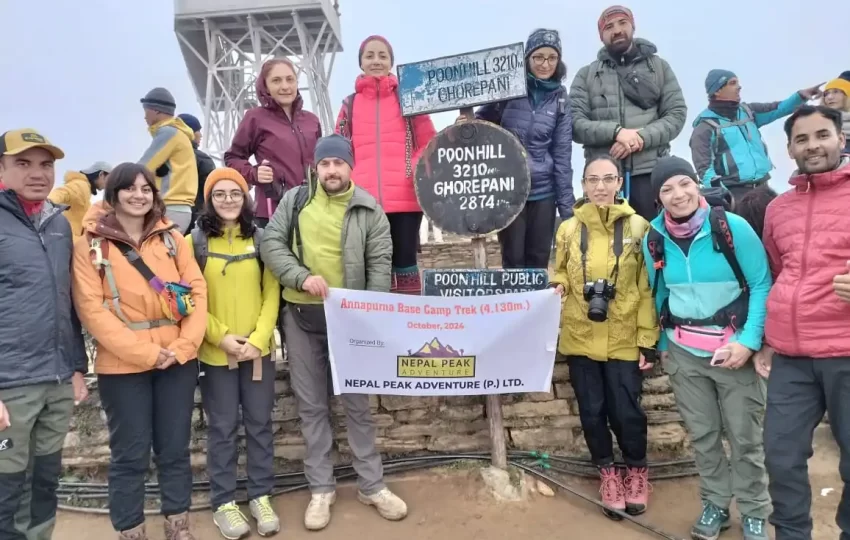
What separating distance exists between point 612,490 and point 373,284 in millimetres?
2154

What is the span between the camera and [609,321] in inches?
135

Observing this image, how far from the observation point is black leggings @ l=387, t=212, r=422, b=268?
3870 mm

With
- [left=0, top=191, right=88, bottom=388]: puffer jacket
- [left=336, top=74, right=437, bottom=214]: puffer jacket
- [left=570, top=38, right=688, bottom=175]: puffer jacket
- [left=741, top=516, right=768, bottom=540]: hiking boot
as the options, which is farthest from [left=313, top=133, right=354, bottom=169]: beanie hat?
[left=741, top=516, right=768, bottom=540]: hiking boot

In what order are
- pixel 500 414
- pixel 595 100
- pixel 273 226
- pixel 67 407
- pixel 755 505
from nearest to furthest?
pixel 67 407
pixel 755 505
pixel 273 226
pixel 500 414
pixel 595 100

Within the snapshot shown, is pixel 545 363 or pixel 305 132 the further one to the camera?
pixel 305 132

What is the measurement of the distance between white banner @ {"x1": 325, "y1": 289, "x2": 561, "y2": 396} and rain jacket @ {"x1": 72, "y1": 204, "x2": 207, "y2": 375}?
2.97ft

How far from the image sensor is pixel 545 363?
11.7 feet

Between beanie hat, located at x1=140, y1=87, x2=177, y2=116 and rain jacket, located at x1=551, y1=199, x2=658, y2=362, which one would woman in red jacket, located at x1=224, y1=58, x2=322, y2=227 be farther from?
rain jacket, located at x1=551, y1=199, x2=658, y2=362

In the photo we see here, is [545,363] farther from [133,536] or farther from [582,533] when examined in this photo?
[133,536]

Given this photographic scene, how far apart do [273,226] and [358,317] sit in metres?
0.79

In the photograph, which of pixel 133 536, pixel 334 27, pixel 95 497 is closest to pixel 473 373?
pixel 133 536

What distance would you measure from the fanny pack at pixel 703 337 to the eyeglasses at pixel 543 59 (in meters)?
2.09

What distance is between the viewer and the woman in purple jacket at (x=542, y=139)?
388 cm

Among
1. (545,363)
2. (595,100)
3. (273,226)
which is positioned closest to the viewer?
(273,226)
